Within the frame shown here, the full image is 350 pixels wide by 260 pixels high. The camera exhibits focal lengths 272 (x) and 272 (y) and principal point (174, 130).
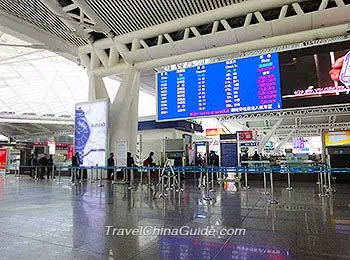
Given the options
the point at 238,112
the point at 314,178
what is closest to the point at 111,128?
the point at 238,112

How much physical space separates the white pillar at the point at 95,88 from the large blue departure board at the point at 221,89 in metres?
4.30

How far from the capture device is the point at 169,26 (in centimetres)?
1180

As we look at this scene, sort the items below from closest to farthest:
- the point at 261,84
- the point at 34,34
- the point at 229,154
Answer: the point at 261,84
the point at 34,34
the point at 229,154

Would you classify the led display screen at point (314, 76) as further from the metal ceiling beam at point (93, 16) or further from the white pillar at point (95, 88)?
the white pillar at point (95, 88)

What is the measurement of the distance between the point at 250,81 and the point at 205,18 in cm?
327

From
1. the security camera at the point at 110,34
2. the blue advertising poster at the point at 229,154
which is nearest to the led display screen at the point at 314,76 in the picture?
the blue advertising poster at the point at 229,154

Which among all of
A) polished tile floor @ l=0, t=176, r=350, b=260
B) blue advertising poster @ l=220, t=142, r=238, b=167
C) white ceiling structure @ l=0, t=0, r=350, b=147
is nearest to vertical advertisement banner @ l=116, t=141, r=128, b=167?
white ceiling structure @ l=0, t=0, r=350, b=147

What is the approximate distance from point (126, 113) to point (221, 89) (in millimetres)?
5308

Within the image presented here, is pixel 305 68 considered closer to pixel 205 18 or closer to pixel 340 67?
pixel 340 67

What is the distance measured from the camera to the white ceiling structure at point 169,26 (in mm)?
10328

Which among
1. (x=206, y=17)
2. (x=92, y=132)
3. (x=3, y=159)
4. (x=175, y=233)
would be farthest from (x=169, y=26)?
(x=3, y=159)

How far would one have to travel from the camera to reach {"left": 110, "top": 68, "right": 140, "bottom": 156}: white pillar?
45.2ft

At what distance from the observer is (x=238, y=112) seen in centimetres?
1037

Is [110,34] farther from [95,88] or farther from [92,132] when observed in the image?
[92,132]
